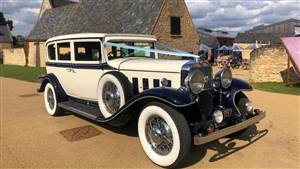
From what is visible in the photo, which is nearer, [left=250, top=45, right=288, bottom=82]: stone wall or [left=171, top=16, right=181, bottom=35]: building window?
[left=250, top=45, right=288, bottom=82]: stone wall

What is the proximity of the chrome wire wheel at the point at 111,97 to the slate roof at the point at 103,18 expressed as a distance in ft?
49.7

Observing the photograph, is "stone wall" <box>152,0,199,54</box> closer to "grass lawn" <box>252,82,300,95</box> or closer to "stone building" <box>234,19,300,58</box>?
"grass lawn" <box>252,82,300,95</box>

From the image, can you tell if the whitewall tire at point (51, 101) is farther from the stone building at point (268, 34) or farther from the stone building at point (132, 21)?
the stone building at point (268, 34)

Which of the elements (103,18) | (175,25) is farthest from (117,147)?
(103,18)

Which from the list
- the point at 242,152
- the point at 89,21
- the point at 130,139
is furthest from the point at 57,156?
the point at 89,21

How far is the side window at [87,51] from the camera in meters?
5.97

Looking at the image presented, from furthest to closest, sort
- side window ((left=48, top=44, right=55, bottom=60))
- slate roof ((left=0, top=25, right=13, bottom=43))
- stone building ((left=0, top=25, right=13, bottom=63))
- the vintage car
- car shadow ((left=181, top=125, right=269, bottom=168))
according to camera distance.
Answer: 1. slate roof ((left=0, top=25, right=13, bottom=43))
2. stone building ((left=0, top=25, right=13, bottom=63))
3. side window ((left=48, top=44, right=55, bottom=60))
4. car shadow ((left=181, top=125, right=269, bottom=168))
5. the vintage car

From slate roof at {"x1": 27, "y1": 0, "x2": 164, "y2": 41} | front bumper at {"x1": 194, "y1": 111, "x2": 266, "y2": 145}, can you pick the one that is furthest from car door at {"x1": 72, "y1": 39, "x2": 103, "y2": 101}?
slate roof at {"x1": 27, "y1": 0, "x2": 164, "y2": 41}

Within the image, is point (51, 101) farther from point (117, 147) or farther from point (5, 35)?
point (5, 35)

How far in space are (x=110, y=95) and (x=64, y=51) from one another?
227 cm

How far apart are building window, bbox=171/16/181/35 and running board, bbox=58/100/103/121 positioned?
16.6m

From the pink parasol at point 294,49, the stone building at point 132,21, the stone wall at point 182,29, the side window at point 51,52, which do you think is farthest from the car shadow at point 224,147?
the stone wall at point 182,29

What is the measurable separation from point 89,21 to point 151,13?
259 inches

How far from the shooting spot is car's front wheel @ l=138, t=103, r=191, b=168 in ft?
13.1
